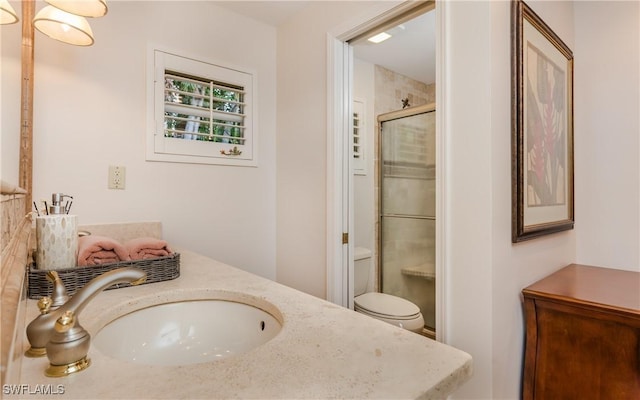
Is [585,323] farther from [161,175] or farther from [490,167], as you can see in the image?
[161,175]

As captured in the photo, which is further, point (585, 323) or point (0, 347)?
point (585, 323)

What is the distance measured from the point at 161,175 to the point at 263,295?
111 cm

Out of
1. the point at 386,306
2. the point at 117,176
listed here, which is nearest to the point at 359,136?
the point at 386,306

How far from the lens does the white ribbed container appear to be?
97 cm

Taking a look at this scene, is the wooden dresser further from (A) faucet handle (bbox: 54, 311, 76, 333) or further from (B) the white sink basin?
(A) faucet handle (bbox: 54, 311, 76, 333)

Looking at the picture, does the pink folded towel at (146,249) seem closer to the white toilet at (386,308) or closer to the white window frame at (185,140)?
the white window frame at (185,140)

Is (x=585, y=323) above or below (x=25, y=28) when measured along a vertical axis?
below

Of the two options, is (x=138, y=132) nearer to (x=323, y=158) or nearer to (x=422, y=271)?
(x=323, y=158)

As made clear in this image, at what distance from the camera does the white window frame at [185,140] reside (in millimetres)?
1716

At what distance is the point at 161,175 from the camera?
1756 mm

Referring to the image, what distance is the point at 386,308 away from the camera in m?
1.98

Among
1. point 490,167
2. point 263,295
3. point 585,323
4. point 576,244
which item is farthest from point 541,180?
point 263,295

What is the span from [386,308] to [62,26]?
79.0 inches

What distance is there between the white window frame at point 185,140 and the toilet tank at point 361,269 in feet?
3.25
